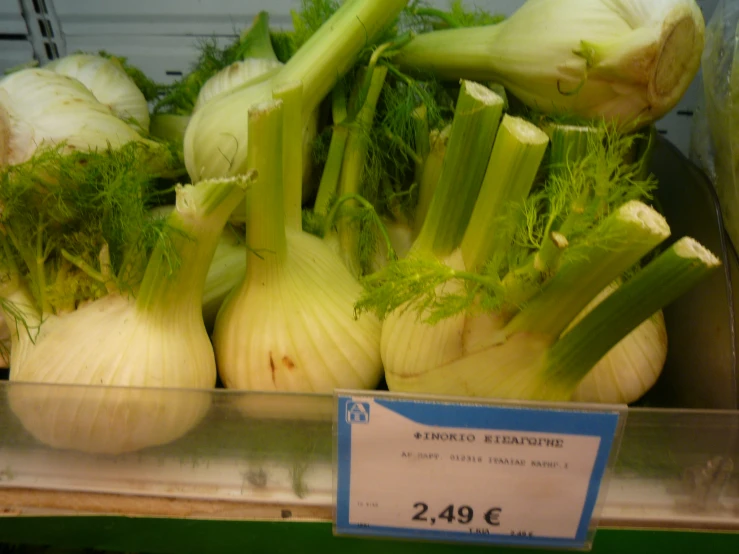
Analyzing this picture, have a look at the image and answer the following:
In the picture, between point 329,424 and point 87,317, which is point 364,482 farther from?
point 87,317

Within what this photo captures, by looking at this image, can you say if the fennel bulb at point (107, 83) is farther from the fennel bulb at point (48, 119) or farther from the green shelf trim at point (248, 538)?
the green shelf trim at point (248, 538)

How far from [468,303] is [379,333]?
0.12 meters

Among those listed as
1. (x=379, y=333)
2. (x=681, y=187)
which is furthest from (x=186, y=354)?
(x=681, y=187)

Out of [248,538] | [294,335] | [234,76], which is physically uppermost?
[234,76]

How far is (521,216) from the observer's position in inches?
16.1

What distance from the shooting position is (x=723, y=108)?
1.73ft

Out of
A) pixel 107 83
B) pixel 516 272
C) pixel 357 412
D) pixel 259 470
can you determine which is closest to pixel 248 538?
pixel 259 470

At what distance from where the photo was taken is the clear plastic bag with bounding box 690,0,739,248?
1.66ft

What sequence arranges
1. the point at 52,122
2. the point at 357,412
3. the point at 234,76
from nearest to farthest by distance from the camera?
the point at 357,412
the point at 52,122
the point at 234,76

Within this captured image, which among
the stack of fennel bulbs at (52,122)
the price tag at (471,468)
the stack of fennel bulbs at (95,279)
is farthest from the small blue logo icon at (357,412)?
the stack of fennel bulbs at (52,122)

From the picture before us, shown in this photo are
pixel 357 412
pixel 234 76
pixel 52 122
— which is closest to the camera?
pixel 357 412

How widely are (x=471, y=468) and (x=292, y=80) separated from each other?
36 centimetres

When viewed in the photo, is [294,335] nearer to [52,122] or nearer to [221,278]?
[221,278]

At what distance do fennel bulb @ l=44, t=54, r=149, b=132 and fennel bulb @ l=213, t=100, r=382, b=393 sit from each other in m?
0.28
